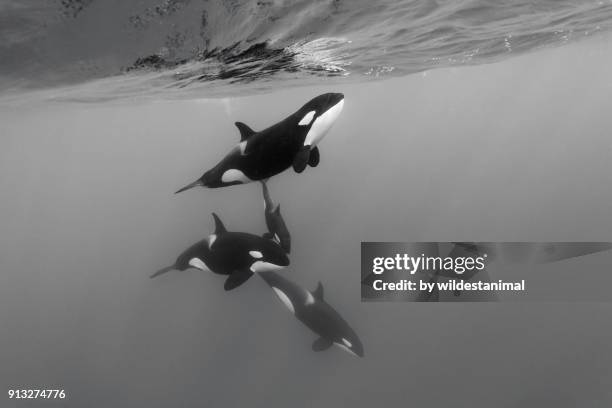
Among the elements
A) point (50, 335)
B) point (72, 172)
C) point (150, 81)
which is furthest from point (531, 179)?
point (72, 172)

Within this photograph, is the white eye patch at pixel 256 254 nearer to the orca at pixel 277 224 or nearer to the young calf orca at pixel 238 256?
the young calf orca at pixel 238 256

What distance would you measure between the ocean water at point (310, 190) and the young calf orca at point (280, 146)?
3200 mm

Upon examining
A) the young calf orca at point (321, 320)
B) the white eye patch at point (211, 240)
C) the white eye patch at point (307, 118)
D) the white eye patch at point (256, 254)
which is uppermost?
the white eye patch at point (307, 118)

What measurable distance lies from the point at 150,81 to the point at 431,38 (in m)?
6.97

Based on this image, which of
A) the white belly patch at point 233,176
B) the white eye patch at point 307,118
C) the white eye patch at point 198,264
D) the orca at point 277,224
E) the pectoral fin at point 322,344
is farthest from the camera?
the pectoral fin at point 322,344

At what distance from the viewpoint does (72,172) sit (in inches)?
4259

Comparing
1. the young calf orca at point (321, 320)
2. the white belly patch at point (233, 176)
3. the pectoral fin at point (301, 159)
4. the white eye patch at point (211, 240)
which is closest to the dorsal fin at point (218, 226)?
the white eye patch at point (211, 240)

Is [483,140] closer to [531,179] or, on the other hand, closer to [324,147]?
[531,179]

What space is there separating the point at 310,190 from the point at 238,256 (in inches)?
3156

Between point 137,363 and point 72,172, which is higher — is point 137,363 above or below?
below

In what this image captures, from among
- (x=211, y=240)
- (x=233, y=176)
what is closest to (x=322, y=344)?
(x=211, y=240)

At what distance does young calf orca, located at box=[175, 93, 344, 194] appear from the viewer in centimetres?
450

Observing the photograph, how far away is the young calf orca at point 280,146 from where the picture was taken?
4.50 m

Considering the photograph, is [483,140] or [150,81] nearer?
[150,81]
